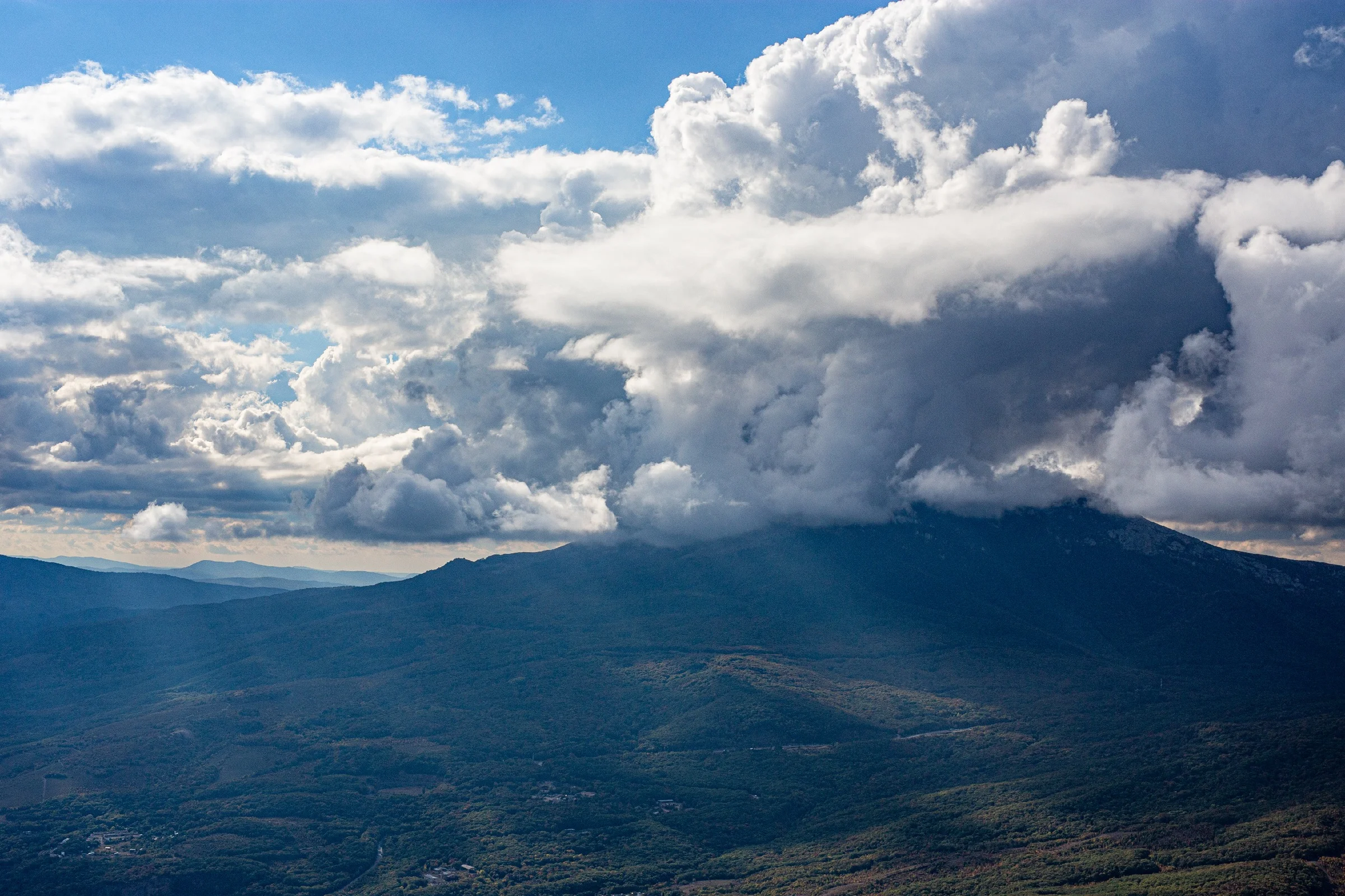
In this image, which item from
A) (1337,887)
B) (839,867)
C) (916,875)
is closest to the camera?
(1337,887)

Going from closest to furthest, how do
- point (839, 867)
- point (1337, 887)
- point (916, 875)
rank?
1. point (1337, 887)
2. point (916, 875)
3. point (839, 867)

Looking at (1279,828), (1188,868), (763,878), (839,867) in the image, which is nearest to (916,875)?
(839,867)

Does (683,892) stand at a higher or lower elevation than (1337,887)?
lower

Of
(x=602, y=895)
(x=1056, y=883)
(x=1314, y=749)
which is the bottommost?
(x=602, y=895)

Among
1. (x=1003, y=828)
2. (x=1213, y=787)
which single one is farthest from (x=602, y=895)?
(x=1213, y=787)

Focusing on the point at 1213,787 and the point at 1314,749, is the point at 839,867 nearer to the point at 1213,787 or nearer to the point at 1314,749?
the point at 1213,787

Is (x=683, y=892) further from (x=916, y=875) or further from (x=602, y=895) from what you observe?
(x=916, y=875)

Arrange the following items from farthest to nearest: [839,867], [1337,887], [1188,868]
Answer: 1. [839,867]
2. [1188,868]
3. [1337,887]

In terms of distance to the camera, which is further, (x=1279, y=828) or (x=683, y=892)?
(x=683, y=892)

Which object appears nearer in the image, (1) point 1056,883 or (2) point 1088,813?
(1) point 1056,883
